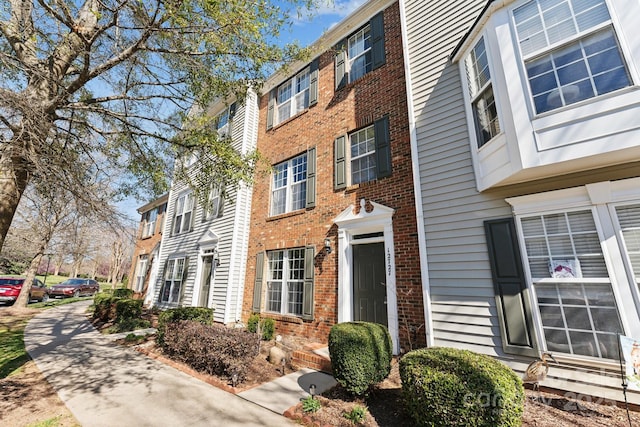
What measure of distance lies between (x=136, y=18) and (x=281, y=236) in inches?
238

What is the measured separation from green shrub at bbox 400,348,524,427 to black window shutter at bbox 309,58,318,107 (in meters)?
7.88

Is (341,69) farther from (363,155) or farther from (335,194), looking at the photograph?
(335,194)

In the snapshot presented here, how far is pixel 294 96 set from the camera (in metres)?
9.83

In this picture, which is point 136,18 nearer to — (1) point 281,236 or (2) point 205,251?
(1) point 281,236

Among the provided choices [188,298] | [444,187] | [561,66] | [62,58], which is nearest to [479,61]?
[561,66]

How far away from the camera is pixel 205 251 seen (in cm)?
1097

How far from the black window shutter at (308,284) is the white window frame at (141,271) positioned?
46.2 ft

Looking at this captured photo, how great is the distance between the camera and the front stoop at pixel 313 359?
529 cm

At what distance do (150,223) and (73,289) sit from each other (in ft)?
30.2

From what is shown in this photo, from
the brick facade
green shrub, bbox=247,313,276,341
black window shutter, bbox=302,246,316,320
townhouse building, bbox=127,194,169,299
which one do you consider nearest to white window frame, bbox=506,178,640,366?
the brick facade

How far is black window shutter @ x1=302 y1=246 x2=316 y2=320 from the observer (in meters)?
7.06

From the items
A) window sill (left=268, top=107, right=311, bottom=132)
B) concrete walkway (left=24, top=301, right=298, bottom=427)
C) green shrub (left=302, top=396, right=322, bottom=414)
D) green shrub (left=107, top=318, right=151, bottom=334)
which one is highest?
window sill (left=268, top=107, right=311, bottom=132)

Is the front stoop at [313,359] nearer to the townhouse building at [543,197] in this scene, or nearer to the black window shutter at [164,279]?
the townhouse building at [543,197]

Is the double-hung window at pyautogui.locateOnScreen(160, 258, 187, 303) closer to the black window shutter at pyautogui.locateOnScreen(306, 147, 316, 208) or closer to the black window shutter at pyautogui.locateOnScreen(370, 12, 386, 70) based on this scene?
the black window shutter at pyautogui.locateOnScreen(306, 147, 316, 208)
